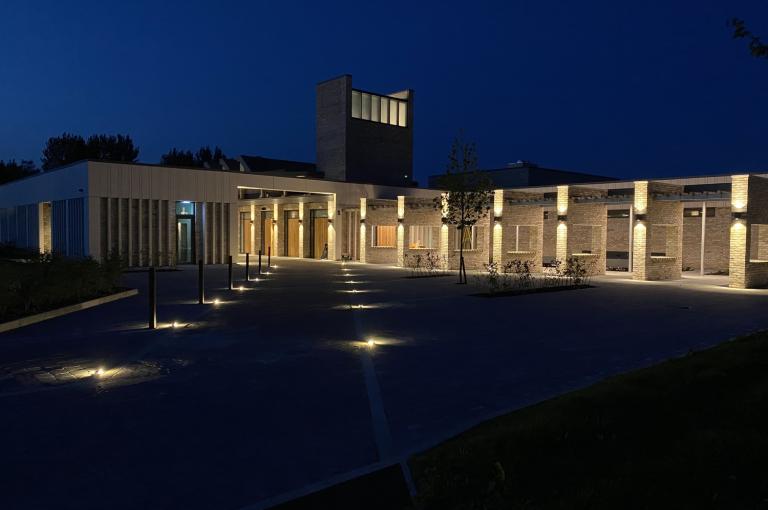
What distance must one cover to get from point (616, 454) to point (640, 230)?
1974 cm

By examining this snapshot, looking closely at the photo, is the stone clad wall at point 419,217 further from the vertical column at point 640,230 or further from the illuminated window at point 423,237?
the vertical column at point 640,230

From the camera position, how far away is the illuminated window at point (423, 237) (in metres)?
32.5

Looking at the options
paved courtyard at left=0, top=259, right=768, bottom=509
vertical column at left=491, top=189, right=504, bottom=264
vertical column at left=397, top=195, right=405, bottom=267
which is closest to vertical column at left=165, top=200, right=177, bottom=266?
vertical column at left=397, top=195, right=405, bottom=267

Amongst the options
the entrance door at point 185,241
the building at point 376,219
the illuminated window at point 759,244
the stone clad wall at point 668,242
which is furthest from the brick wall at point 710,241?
the entrance door at point 185,241

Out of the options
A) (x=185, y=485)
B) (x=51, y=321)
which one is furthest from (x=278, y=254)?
(x=185, y=485)

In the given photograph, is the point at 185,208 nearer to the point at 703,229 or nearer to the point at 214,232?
the point at 214,232

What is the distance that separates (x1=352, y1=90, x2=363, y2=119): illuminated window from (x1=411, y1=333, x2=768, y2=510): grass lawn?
1414 inches

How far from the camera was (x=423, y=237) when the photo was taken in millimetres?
32844

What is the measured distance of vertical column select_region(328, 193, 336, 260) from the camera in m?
34.5

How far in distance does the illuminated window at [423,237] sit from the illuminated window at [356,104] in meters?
11.2

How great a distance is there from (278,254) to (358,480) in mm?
37375

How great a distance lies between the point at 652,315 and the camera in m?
12.2

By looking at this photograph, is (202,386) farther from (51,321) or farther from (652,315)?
(652,315)

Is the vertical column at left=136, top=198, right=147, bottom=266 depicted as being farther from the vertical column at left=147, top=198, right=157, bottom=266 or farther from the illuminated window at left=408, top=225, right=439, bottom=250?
the illuminated window at left=408, top=225, right=439, bottom=250
